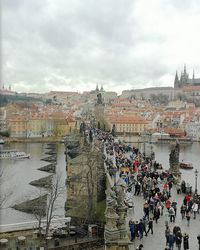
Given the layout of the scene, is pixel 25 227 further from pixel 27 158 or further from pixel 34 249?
pixel 27 158

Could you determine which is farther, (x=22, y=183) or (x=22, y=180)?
(x=22, y=180)

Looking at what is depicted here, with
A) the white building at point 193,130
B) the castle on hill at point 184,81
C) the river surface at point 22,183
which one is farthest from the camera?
the castle on hill at point 184,81

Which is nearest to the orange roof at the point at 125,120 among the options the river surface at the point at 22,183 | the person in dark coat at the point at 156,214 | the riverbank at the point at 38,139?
the riverbank at the point at 38,139

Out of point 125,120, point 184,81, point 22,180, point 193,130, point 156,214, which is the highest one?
point 184,81

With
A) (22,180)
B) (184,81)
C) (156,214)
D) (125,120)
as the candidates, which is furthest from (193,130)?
(184,81)

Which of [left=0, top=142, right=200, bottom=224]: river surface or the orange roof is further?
the orange roof

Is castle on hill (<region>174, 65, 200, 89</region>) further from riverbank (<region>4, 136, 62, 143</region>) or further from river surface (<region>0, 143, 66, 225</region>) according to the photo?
river surface (<region>0, 143, 66, 225</region>)

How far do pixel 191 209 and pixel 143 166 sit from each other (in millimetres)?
5701

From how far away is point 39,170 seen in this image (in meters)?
25.7

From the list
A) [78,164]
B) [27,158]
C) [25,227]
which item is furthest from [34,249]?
[27,158]

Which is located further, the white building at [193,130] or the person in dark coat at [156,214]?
the white building at [193,130]

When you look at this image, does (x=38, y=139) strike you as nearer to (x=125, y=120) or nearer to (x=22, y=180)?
(x=125, y=120)

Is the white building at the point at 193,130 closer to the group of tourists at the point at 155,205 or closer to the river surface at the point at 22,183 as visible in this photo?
the river surface at the point at 22,183

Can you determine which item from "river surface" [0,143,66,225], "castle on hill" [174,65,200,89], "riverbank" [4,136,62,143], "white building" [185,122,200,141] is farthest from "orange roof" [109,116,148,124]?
"castle on hill" [174,65,200,89]
